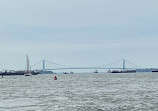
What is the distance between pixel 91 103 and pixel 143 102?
5.39 metres

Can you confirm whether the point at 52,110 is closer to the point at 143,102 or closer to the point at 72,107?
the point at 72,107

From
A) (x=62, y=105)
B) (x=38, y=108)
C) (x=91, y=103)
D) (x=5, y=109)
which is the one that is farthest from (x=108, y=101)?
(x=5, y=109)

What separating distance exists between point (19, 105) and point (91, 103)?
7.44 meters

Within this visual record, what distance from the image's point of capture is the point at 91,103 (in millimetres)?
39094

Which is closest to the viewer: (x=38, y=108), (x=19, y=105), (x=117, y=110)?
(x=117, y=110)

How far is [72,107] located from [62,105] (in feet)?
7.12

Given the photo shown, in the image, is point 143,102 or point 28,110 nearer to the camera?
point 28,110

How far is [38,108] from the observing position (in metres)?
35.9

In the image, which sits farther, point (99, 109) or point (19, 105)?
point (19, 105)

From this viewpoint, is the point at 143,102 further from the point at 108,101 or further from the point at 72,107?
the point at 72,107

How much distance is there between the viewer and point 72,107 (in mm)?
36000

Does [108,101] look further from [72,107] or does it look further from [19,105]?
[19,105]

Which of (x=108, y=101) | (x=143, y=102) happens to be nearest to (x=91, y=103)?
(x=108, y=101)

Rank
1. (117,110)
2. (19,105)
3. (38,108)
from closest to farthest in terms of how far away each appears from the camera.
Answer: (117,110) < (38,108) < (19,105)
